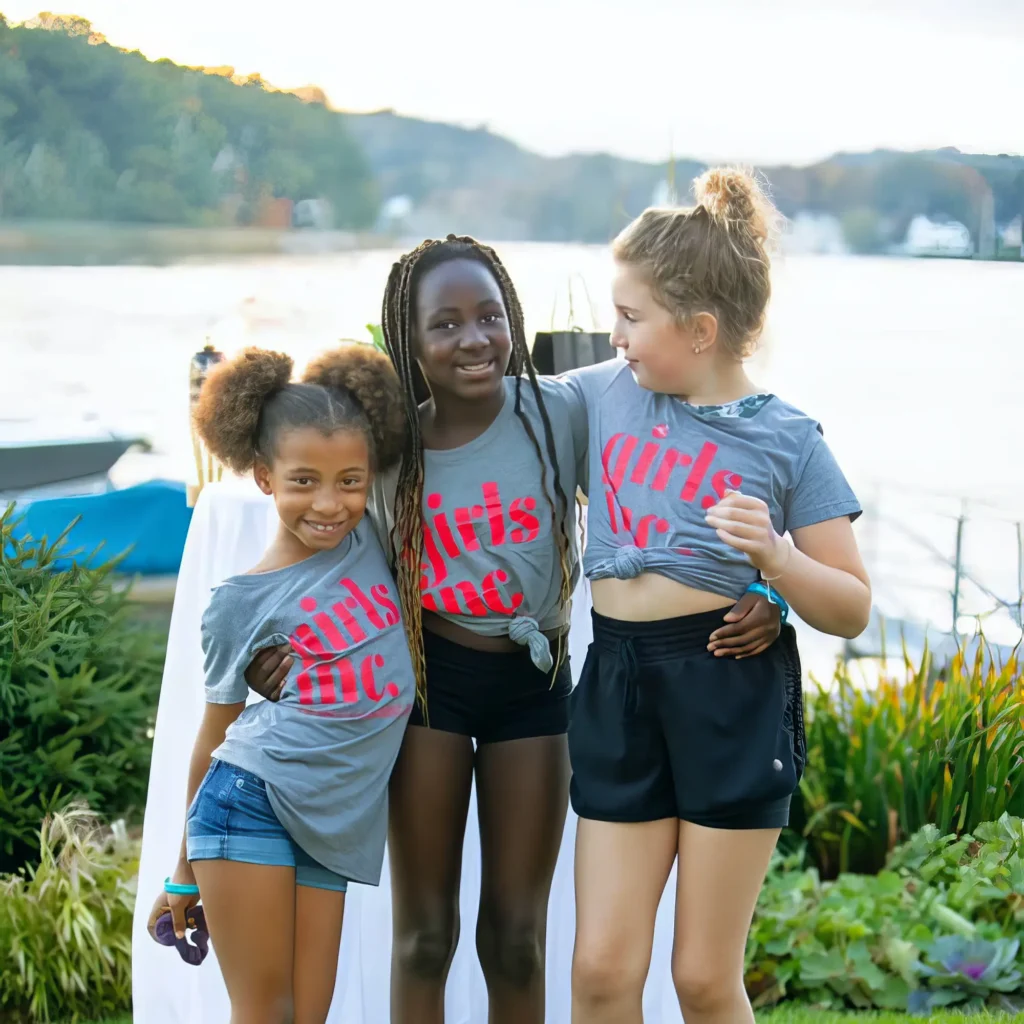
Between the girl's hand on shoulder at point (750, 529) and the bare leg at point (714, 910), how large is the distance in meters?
0.38

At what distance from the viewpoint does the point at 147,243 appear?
14.1 feet

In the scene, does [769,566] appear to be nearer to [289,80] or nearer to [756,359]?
[756,359]

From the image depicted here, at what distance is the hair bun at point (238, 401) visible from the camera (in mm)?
1701

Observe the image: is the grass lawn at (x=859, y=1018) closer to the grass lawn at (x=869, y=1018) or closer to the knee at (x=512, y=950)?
the grass lawn at (x=869, y=1018)

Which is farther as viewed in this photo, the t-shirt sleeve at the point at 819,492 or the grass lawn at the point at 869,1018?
the grass lawn at the point at 869,1018

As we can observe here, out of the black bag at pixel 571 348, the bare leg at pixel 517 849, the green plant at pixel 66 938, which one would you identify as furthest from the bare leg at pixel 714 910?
the green plant at pixel 66 938

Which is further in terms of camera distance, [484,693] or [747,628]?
[484,693]

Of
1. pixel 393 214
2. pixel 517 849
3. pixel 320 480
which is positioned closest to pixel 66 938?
pixel 517 849

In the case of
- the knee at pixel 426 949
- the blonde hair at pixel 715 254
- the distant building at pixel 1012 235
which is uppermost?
the distant building at pixel 1012 235

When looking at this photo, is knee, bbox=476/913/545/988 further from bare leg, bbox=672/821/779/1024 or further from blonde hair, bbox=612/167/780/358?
blonde hair, bbox=612/167/780/358

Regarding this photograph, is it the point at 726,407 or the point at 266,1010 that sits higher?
the point at 726,407

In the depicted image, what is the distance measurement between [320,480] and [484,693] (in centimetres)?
40

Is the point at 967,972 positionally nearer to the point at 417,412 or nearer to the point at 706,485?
the point at 706,485

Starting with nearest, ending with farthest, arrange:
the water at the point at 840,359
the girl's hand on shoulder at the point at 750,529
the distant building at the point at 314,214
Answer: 1. the girl's hand on shoulder at the point at 750,529
2. the water at the point at 840,359
3. the distant building at the point at 314,214
